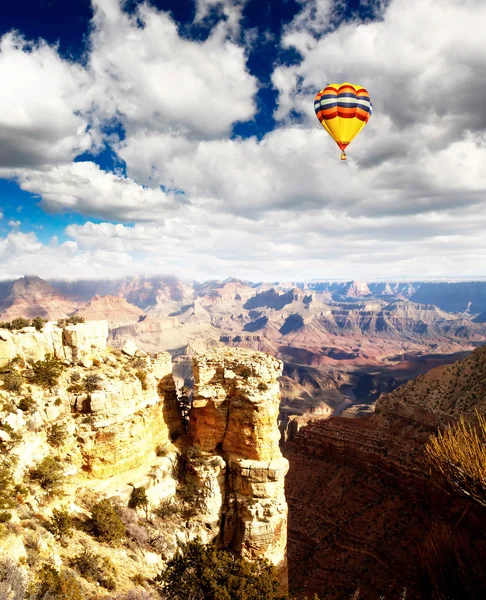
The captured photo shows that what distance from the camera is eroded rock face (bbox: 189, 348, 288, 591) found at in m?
22.9

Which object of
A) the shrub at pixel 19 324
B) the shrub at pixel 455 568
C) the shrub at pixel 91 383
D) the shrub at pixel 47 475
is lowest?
the shrub at pixel 455 568

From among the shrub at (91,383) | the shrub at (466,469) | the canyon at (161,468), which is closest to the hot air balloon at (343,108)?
the canyon at (161,468)

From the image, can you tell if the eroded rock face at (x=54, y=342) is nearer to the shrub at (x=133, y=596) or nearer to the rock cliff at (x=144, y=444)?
the rock cliff at (x=144, y=444)

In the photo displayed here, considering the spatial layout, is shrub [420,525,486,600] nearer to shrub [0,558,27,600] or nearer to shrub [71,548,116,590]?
shrub [71,548,116,590]

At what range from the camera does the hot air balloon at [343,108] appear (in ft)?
124

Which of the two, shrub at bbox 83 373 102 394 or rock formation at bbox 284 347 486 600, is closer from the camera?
shrub at bbox 83 373 102 394


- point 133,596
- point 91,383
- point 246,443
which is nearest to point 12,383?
point 91,383

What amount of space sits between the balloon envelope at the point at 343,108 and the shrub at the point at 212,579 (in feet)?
131

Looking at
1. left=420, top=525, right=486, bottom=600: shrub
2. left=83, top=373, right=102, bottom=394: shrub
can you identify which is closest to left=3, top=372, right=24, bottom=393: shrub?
left=83, top=373, right=102, bottom=394: shrub

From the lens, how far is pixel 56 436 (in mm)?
19219

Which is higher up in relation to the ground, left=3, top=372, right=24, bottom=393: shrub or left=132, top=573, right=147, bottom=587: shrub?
left=3, top=372, right=24, bottom=393: shrub

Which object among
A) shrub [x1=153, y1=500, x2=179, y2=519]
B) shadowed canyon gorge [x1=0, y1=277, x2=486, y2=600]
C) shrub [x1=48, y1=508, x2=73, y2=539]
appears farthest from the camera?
shrub [x1=153, y1=500, x2=179, y2=519]

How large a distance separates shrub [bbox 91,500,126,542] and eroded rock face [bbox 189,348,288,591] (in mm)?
7792

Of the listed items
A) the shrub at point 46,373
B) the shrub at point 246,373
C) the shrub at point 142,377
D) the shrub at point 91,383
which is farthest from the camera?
the shrub at point 246,373
